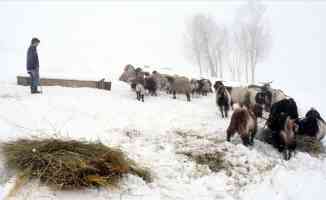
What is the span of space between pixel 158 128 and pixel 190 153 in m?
2.02

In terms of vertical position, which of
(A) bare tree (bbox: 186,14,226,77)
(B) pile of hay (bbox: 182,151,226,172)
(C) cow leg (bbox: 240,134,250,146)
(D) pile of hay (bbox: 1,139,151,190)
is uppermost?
(A) bare tree (bbox: 186,14,226,77)

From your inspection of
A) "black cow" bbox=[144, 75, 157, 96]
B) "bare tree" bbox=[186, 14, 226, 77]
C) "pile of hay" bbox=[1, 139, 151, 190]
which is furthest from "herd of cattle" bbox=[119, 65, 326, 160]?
"bare tree" bbox=[186, 14, 226, 77]

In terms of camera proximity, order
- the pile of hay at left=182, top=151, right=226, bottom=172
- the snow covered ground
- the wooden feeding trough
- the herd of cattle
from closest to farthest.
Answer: the snow covered ground, the pile of hay at left=182, top=151, right=226, bottom=172, the herd of cattle, the wooden feeding trough

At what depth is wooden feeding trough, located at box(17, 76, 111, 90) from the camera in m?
13.3

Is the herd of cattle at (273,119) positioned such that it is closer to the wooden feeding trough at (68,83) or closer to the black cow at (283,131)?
the black cow at (283,131)

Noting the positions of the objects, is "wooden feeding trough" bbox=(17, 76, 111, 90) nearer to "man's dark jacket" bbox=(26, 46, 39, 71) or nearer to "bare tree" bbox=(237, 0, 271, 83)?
"man's dark jacket" bbox=(26, 46, 39, 71)

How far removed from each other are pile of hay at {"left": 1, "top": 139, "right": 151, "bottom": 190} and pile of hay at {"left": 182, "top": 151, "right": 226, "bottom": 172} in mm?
1497

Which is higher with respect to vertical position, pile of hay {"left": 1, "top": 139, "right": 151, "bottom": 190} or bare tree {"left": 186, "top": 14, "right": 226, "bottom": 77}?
bare tree {"left": 186, "top": 14, "right": 226, "bottom": 77}

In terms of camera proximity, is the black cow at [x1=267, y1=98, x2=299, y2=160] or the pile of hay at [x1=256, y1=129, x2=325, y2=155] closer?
the black cow at [x1=267, y1=98, x2=299, y2=160]

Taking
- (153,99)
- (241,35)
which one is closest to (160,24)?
(241,35)

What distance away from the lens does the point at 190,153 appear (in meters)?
7.00

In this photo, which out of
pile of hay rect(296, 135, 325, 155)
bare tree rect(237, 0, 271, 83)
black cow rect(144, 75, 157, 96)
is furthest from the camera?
bare tree rect(237, 0, 271, 83)

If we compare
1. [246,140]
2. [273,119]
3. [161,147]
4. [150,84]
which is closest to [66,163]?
[161,147]

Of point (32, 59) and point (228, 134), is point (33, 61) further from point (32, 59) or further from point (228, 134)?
point (228, 134)
